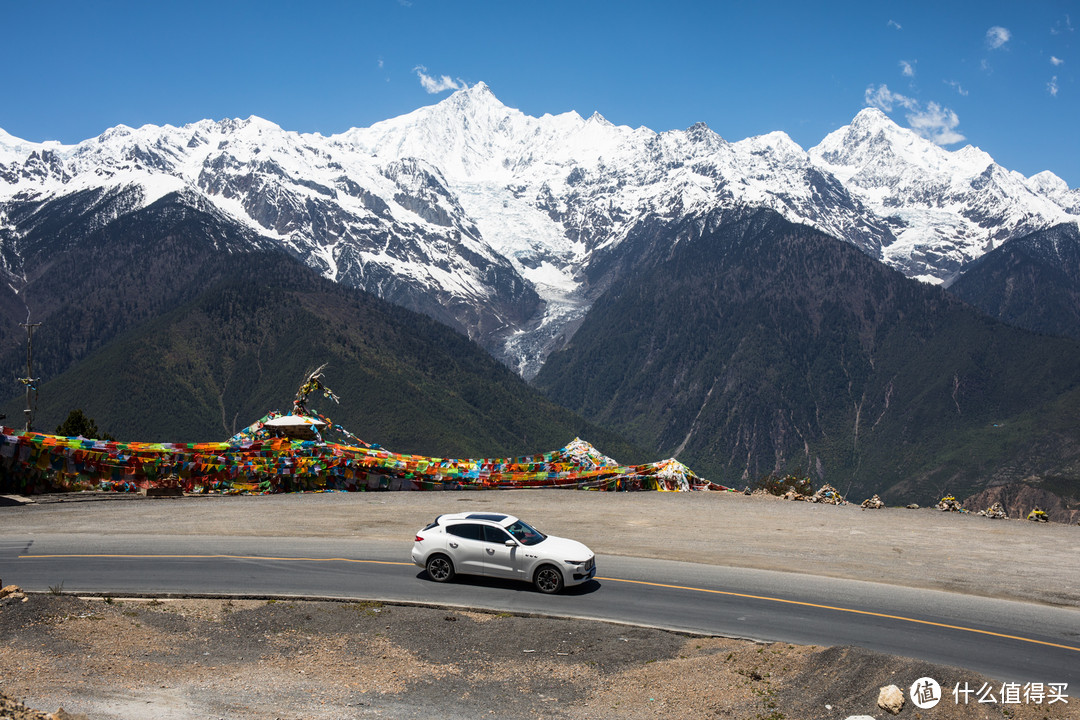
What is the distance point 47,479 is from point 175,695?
33422 mm

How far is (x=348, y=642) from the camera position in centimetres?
2598

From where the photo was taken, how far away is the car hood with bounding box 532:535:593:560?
100ft

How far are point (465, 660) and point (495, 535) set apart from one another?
6.76m

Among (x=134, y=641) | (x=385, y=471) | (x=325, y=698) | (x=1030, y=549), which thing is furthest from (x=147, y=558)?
(x=1030, y=549)

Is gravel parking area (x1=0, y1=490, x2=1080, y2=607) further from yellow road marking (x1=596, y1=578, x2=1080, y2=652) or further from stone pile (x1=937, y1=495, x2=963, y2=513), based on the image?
yellow road marking (x1=596, y1=578, x2=1080, y2=652)

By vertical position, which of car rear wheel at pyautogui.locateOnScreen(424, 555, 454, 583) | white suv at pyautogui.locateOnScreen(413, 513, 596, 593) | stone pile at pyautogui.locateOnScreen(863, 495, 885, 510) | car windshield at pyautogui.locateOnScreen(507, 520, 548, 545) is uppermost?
stone pile at pyautogui.locateOnScreen(863, 495, 885, 510)

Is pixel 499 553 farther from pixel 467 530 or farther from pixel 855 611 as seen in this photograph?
pixel 855 611

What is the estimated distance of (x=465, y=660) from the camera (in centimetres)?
2486

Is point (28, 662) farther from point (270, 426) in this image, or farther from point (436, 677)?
point (270, 426)

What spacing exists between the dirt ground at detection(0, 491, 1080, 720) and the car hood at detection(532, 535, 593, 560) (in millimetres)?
3090

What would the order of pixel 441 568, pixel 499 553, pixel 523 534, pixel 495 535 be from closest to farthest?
pixel 499 553, pixel 495 535, pixel 523 534, pixel 441 568

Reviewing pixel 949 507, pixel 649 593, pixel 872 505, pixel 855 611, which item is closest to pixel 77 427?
pixel 872 505

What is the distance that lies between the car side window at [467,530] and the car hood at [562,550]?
200 cm

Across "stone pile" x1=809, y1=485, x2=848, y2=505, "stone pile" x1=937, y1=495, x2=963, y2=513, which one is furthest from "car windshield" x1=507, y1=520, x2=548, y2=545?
"stone pile" x1=937, y1=495, x2=963, y2=513
